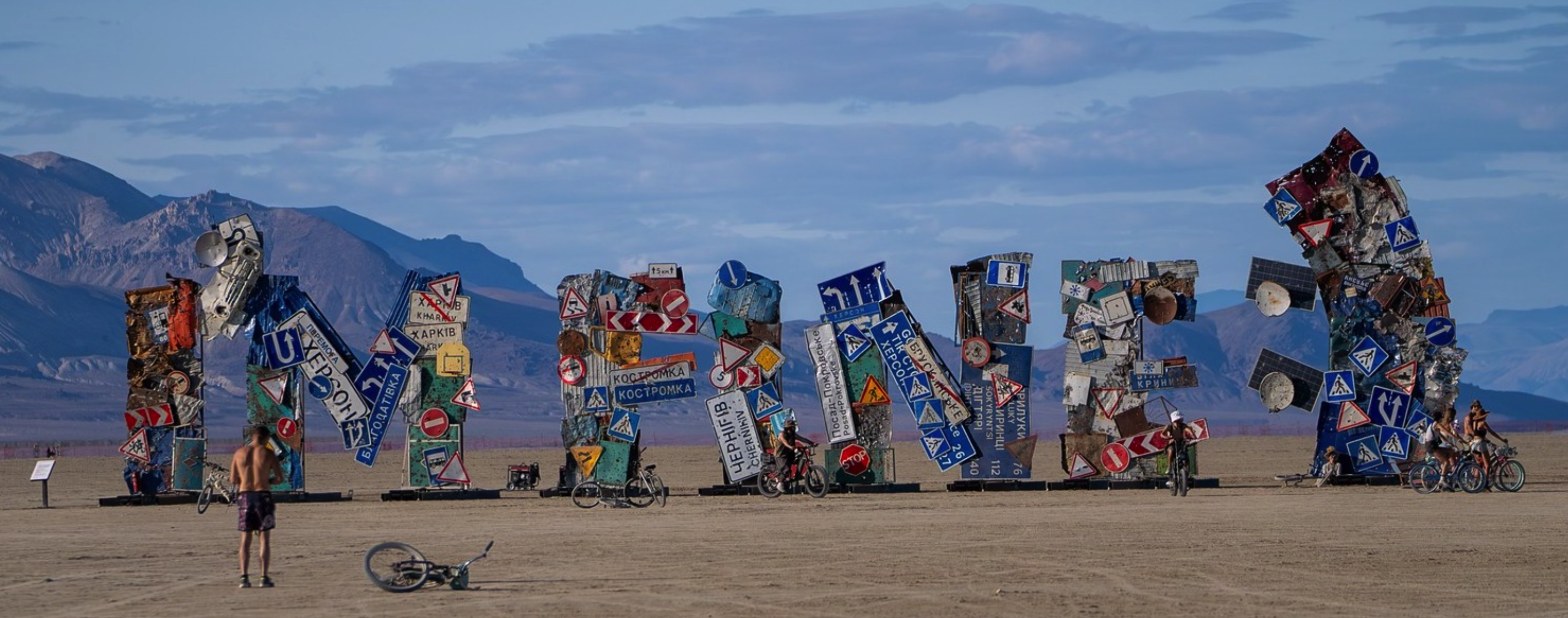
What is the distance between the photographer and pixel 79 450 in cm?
8556

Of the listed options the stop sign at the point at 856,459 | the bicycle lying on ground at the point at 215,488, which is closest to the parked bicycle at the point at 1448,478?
the stop sign at the point at 856,459

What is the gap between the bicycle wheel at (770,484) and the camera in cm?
3142

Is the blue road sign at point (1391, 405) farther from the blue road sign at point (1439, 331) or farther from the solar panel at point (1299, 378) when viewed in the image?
the blue road sign at point (1439, 331)

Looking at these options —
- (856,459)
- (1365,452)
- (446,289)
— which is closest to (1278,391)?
(1365,452)

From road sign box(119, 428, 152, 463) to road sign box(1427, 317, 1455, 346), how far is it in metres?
21.3

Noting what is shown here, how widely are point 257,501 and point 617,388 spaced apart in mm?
14062

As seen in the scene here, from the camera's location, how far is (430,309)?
31859 mm

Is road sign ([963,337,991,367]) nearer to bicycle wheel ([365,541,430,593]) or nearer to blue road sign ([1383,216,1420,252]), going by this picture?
blue road sign ([1383,216,1420,252])

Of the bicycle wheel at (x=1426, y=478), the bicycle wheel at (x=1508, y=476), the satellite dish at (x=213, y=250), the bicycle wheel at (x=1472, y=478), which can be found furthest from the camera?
the satellite dish at (x=213, y=250)

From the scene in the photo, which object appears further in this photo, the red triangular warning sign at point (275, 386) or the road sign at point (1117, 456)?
the road sign at point (1117, 456)

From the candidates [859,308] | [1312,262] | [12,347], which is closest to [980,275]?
[859,308]

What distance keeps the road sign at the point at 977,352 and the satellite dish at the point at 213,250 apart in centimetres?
1236

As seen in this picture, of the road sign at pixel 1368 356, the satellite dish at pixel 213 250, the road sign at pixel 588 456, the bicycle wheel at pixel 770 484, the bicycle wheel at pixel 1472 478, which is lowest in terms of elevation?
the bicycle wheel at pixel 1472 478

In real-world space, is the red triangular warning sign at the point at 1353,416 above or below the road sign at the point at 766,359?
below
